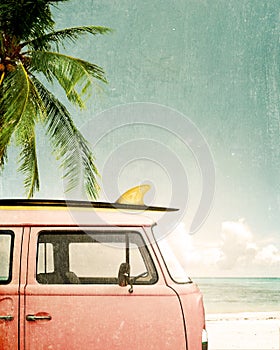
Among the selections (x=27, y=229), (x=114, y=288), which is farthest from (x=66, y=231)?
(x=114, y=288)

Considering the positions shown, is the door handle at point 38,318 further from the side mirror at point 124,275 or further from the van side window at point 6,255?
the side mirror at point 124,275

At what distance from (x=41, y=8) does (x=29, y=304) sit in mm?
10590

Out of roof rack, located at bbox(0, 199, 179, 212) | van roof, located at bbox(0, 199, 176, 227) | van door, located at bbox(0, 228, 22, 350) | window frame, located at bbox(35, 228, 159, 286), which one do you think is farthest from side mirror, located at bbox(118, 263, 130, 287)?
van door, located at bbox(0, 228, 22, 350)

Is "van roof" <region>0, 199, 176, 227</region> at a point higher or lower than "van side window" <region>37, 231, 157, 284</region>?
higher

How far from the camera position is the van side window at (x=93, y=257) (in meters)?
5.14

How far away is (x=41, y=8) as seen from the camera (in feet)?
46.1

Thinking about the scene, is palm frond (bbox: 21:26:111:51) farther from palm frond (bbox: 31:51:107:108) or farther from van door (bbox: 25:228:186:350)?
van door (bbox: 25:228:186:350)

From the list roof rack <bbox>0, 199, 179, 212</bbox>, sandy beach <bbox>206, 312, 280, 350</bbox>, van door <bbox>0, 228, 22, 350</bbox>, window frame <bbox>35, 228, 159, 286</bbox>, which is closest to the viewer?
van door <bbox>0, 228, 22, 350</bbox>

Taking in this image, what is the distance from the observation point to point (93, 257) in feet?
17.8

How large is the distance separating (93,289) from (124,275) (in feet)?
0.99

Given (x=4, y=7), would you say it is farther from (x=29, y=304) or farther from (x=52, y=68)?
(x=29, y=304)

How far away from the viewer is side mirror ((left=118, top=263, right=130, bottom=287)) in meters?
4.95

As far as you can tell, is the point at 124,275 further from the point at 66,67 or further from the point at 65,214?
the point at 66,67

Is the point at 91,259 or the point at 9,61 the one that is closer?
the point at 91,259
